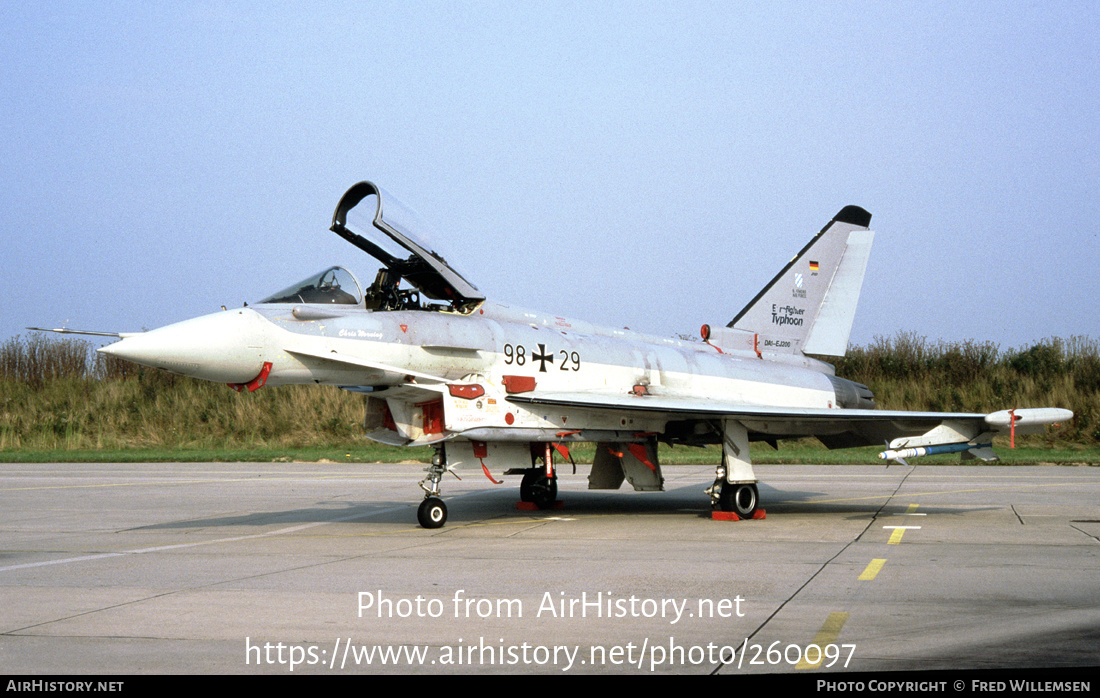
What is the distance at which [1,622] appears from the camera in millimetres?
5902

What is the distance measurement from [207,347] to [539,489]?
568cm

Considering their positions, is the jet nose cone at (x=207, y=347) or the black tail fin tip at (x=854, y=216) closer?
the jet nose cone at (x=207, y=347)

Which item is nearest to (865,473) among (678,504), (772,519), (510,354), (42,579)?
(678,504)

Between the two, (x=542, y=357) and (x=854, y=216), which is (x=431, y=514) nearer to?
(x=542, y=357)

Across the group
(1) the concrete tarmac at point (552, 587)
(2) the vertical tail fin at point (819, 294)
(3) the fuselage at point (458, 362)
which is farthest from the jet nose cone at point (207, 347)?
(2) the vertical tail fin at point (819, 294)

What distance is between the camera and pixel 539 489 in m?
13.5

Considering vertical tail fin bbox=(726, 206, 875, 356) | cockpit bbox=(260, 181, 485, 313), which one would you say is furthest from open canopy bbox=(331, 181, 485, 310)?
vertical tail fin bbox=(726, 206, 875, 356)

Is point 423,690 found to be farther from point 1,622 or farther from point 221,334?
point 221,334

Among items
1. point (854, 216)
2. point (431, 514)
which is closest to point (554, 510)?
point (431, 514)

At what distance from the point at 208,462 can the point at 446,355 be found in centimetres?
1593

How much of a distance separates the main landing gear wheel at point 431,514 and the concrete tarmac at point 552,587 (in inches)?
6.7

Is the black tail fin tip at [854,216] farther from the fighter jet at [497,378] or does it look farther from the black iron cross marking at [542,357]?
the black iron cross marking at [542,357]

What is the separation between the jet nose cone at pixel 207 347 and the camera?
9062mm

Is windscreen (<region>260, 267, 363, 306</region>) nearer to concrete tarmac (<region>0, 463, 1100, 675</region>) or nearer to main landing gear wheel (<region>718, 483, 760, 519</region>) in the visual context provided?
concrete tarmac (<region>0, 463, 1100, 675</region>)
